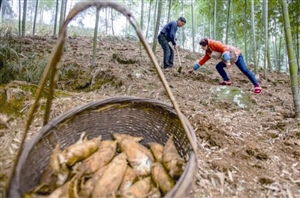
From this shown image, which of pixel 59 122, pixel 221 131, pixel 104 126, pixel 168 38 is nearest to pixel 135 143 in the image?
pixel 104 126

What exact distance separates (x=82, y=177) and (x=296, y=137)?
86.4 inches

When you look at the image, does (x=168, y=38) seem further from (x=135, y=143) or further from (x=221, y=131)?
(x=135, y=143)

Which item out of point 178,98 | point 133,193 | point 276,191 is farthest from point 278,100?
point 133,193

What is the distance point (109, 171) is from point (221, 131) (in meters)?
1.46

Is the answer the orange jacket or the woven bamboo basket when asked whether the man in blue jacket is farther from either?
the woven bamboo basket

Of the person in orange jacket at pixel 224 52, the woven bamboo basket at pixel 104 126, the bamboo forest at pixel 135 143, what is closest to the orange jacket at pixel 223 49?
the person in orange jacket at pixel 224 52

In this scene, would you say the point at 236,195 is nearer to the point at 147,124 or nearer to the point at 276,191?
the point at 276,191

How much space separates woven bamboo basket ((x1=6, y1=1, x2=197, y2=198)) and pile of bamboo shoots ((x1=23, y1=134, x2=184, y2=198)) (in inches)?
2.5

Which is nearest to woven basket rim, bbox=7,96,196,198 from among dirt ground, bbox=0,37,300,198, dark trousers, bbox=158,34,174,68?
dirt ground, bbox=0,37,300,198

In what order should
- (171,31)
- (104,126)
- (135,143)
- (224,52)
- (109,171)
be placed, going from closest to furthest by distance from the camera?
1. (109,171)
2. (135,143)
3. (104,126)
4. (224,52)
5. (171,31)

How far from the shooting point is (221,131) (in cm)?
285

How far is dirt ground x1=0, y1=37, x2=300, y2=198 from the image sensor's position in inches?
83.4

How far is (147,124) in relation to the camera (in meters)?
2.23

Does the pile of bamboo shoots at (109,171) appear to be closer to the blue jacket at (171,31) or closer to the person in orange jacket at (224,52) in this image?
the person in orange jacket at (224,52)
